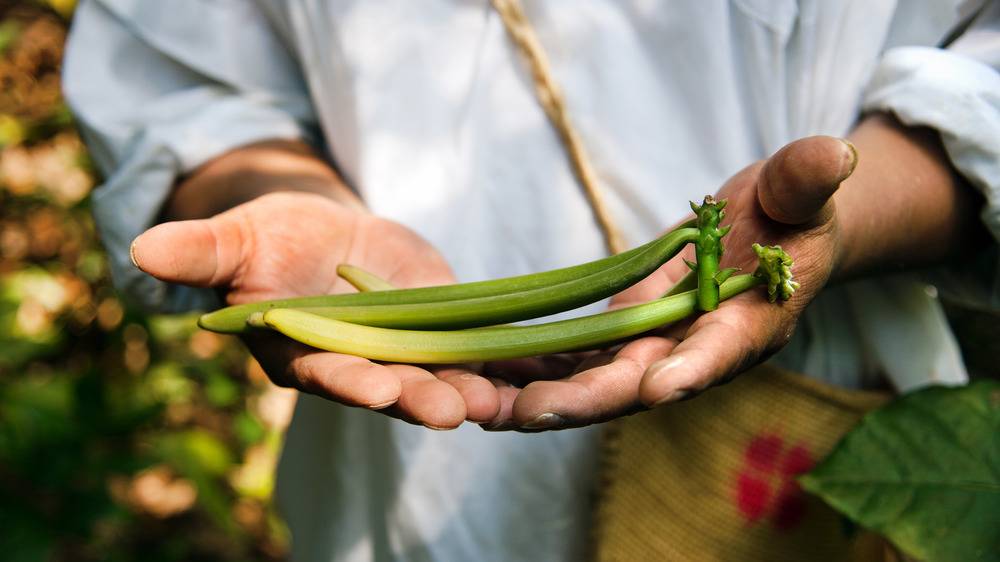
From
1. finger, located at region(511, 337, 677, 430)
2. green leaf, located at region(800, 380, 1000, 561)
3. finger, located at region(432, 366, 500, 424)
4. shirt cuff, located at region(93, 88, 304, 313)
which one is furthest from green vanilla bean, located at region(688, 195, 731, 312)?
shirt cuff, located at region(93, 88, 304, 313)

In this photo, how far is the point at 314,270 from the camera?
63.9 inches

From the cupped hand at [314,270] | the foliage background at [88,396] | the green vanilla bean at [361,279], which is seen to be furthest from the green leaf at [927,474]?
the foliage background at [88,396]

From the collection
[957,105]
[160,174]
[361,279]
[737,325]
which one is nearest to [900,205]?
[957,105]

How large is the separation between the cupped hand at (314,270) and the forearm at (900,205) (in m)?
0.86

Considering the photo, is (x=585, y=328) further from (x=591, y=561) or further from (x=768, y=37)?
(x=768, y=37)

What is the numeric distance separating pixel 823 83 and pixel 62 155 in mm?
4204

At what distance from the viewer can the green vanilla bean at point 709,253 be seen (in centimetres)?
122

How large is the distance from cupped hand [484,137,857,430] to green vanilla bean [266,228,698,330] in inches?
5.0

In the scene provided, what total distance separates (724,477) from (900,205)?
743 mm

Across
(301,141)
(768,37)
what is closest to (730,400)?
(768,37)

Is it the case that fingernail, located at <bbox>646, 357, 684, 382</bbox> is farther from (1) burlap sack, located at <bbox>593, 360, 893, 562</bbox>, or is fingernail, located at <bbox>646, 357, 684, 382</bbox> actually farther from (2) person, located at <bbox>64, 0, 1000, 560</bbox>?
(1) burlap sack, located at <bbox>593, 360, 893, 562</bbox>

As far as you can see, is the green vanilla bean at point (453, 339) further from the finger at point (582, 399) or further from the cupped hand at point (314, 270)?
the finger at point (582, 399)

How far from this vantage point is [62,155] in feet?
13.2

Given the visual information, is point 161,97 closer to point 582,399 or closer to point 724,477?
point 582,399
